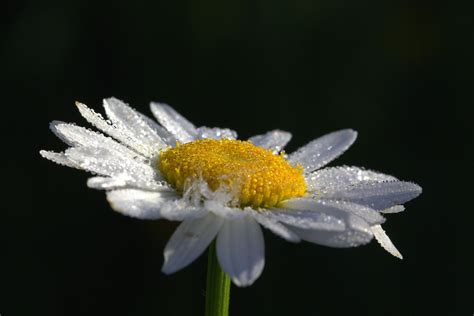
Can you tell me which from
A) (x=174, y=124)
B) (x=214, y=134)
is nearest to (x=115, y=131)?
(x=174, y=124)

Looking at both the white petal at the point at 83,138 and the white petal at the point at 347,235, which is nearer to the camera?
the white petal at the point at 347,235

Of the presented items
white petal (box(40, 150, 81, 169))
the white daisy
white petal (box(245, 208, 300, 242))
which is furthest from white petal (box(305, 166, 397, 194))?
white petal (box(40, 150, 81, 169))

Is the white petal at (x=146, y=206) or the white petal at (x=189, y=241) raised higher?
the white petal at (x=146, y=206)

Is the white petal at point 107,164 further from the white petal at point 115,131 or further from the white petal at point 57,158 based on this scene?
the white petal at point 115,131

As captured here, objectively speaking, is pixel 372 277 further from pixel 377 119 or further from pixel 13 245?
pixel 13 245

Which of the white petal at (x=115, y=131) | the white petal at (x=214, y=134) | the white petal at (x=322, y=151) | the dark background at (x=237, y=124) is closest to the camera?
the white petal at (x=115, y=131)

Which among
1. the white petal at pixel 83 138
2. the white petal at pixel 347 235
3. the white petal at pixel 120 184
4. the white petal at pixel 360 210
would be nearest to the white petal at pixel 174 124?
the white petal at pixel 83 138

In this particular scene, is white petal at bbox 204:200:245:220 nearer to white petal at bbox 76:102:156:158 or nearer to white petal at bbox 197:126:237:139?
white petal at bbox 76:102:156:158

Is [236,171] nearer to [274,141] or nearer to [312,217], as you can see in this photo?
[312,217]
